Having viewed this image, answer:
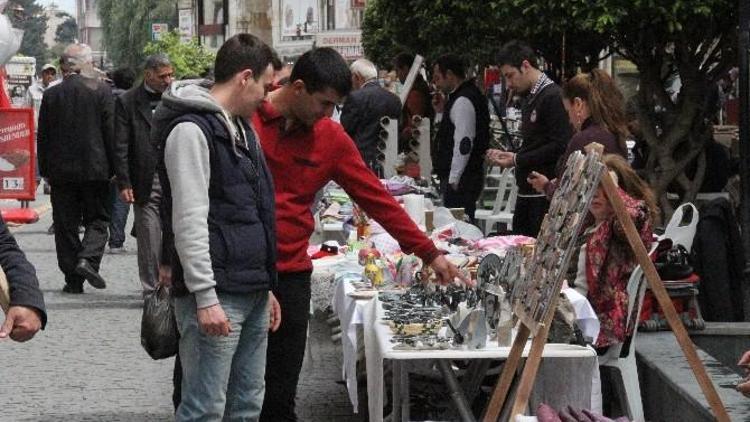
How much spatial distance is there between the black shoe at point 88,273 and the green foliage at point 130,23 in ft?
287

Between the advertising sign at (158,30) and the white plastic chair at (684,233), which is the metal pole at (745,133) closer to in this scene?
the white plastic chair at (684,233)

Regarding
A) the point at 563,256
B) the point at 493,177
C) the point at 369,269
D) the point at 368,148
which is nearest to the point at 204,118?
the point at 563,256

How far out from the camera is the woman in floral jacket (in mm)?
7605

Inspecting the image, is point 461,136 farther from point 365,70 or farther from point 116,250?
point 116,250

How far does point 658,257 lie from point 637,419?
143 cm

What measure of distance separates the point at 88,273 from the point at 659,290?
28.0ft

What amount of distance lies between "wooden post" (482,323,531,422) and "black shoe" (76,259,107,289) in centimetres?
809

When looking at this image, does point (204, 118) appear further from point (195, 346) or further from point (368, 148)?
point (368, 148)

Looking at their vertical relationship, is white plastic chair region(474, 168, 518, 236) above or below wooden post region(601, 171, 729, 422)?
below

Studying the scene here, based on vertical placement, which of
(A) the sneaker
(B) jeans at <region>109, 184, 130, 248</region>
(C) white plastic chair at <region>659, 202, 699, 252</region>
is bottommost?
(A) the sneaker

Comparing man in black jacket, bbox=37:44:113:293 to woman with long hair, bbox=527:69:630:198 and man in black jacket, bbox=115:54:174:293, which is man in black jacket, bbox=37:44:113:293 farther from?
woman with long hair, bbox=527:69:630:198

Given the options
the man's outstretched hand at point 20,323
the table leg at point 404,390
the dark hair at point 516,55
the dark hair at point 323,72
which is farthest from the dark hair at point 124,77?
the man's outstretched hand at point 20,323

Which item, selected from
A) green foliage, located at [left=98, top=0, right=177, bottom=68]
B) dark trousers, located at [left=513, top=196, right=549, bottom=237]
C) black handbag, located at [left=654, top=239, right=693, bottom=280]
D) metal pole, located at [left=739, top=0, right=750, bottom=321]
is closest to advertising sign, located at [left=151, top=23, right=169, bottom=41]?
green foliage, located at [left=98, top=0, right=177, bottom=68]

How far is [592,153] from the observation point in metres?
6.25
